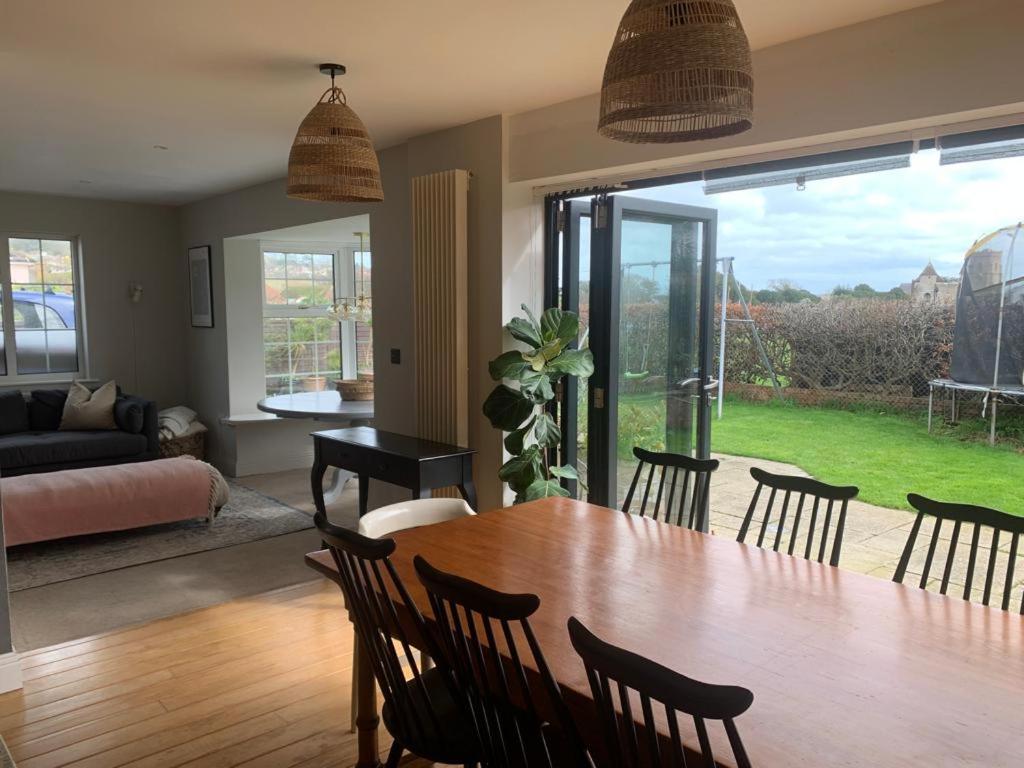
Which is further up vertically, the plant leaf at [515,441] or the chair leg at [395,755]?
the plant leaf at [515,441]

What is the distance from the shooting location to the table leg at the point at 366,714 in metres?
2.22

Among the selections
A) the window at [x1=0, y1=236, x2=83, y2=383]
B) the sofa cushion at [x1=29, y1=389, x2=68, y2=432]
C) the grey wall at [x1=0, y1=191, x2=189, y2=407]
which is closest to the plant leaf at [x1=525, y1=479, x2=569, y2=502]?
the sofa cushion at [x1=29, y1=389, x2=68, y2=432]

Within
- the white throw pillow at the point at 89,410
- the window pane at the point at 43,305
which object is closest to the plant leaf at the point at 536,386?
the white throw pillow at the point at 89,410

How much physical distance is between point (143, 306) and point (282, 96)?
4.53 meters

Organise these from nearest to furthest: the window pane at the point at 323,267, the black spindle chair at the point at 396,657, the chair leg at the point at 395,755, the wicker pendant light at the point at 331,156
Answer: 1. the black spindle chair at the point at 396,657
2. the chair leg at the point at 395,755
3. the wicker pendant light at the point at 331,156
4. the window pane at the point at 323,267

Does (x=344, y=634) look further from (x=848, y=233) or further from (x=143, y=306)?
(x=143, y=306)

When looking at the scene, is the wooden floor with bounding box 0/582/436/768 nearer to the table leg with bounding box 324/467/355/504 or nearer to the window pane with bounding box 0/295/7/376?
the table leg with bounding box 324/467/355/504

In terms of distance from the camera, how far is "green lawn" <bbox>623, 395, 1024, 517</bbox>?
389 centimetres

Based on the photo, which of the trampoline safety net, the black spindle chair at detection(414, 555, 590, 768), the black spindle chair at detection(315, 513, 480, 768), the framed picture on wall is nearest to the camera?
the black spindle chair at detection(414, 555, 590, 768)

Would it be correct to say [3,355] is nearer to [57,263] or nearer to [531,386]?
[57,263]

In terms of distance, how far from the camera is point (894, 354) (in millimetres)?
4223

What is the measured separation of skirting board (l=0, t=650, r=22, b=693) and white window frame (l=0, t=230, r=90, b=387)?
14.9ft

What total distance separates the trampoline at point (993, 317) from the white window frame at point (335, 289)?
5336mm

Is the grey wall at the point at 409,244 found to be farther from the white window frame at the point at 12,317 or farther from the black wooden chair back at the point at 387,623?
the black wooden chair back at the point at 387,623
